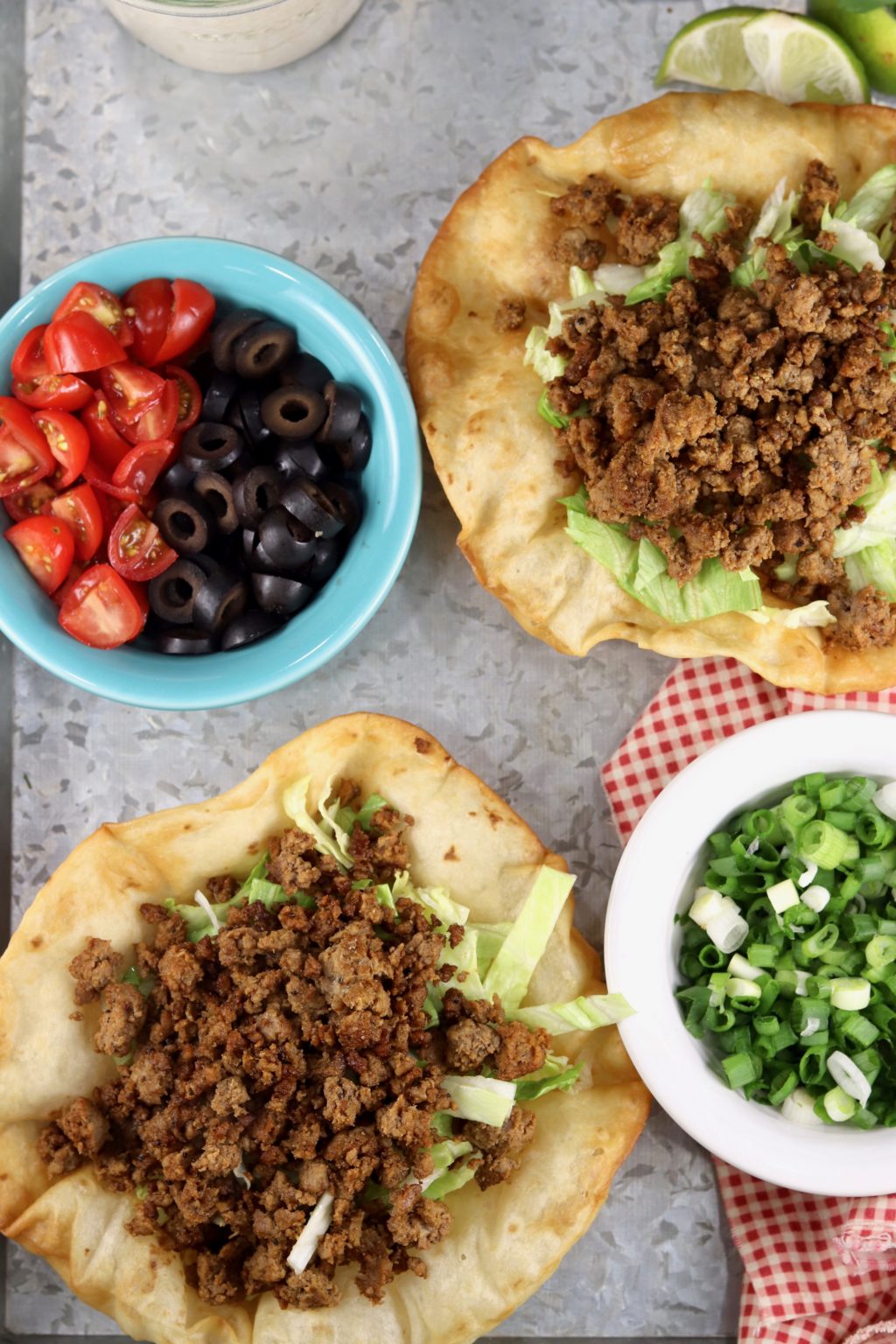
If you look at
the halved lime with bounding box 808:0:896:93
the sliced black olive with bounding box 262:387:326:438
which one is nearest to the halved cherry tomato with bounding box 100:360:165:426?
the sliced black olive with bounding box 262:387:326:438

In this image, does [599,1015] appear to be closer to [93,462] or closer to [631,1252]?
[631,1252]

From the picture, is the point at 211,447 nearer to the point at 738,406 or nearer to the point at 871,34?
the point at 738,406

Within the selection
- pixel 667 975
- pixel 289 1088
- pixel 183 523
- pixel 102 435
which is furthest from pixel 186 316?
pixel 667 975

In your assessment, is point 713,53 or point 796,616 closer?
point 796,616

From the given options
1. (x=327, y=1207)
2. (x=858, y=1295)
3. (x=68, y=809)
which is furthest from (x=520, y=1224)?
(x=68, y=809)

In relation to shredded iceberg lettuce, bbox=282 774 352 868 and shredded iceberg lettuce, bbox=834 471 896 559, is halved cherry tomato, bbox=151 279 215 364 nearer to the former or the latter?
shredded iceberg lettuce, bbox=282 774 352 868
